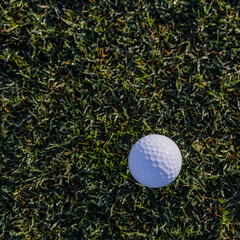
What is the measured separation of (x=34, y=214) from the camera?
2.96 metres

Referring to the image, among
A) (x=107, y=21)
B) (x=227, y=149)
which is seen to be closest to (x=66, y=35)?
(x=107, y=21)

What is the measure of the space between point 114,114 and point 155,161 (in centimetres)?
76

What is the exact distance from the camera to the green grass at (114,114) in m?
2.95

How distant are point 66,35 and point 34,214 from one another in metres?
2.04

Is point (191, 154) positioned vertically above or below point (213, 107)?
below

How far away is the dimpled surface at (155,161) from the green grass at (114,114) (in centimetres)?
35

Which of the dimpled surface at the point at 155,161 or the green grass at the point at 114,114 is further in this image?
the green grass at the point at 114,114

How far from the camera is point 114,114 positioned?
9.87ft

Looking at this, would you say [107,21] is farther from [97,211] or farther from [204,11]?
[97,211]

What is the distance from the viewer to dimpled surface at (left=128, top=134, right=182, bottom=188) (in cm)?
254

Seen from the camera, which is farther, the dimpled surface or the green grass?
the green grass

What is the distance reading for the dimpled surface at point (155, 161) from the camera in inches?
100

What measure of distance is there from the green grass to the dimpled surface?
1.16 ft

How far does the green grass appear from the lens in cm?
295
